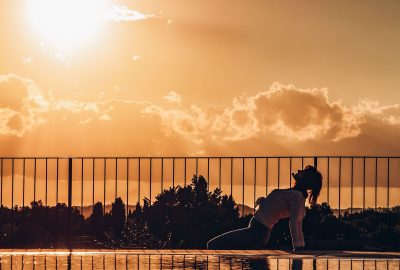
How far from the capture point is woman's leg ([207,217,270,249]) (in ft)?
29.7

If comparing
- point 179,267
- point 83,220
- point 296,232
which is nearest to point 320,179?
point 296,232

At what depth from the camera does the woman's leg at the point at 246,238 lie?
29.7ft

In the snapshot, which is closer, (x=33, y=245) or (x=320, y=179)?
(x=320, y=179)

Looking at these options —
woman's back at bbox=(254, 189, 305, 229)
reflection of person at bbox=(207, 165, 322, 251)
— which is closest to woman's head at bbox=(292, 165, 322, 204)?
reflection of person at bbox=(207, 165, 322, 251)

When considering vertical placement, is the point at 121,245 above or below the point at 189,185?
below

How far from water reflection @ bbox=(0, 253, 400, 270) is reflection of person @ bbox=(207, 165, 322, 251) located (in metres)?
0.38

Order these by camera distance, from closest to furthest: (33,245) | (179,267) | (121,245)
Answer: (179,267), (33,245), (121,245)

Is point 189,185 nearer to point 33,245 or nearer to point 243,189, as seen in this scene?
point 243,189

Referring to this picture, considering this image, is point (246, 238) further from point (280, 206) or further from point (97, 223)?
point (97, 223)

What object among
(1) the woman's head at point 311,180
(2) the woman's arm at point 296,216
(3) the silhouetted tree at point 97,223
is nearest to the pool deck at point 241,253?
(3) the silhouetted tree at point 97,223

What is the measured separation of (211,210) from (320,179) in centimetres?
584

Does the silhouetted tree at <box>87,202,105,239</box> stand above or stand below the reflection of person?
below

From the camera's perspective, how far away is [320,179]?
8867 mm

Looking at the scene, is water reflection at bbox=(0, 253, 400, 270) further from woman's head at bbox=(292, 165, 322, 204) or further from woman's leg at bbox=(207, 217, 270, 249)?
woman's head at bbox=(292, 165, 322, 204)
